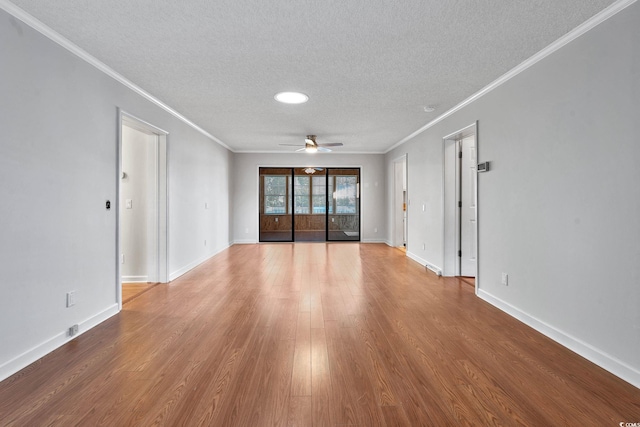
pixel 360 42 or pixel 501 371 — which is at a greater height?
pixel 360 42

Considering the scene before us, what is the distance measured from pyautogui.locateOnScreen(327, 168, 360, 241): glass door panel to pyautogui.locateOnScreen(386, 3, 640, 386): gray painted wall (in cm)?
513

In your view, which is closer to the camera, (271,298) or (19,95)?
(19,95)

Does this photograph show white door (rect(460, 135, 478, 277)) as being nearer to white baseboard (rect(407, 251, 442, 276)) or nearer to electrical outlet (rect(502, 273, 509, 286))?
white baseboard (rect(407, 251, 442, 276))

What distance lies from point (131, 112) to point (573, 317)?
4615 mm

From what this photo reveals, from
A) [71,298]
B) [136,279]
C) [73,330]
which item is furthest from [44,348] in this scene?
[136,279]

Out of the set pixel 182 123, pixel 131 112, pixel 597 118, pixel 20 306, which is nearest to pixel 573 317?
pixel 597 118

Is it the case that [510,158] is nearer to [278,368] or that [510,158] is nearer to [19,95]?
[278,368]

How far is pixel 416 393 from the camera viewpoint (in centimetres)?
190

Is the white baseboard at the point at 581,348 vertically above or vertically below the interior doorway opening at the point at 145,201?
below

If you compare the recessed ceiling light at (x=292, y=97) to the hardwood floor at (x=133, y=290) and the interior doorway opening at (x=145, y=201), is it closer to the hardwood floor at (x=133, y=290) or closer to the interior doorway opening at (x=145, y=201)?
the interior doorway opening at (x=145, y=201)

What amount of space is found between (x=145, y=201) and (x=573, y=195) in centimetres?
481

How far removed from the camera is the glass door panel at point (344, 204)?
8781 mm

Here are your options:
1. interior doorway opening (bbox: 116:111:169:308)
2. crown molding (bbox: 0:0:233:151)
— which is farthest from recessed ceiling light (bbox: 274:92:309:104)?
interior doorway opening (bbox: 116:111:169:308)

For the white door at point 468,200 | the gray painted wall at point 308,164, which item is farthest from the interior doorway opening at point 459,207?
the gray painted wall at point 308,164
